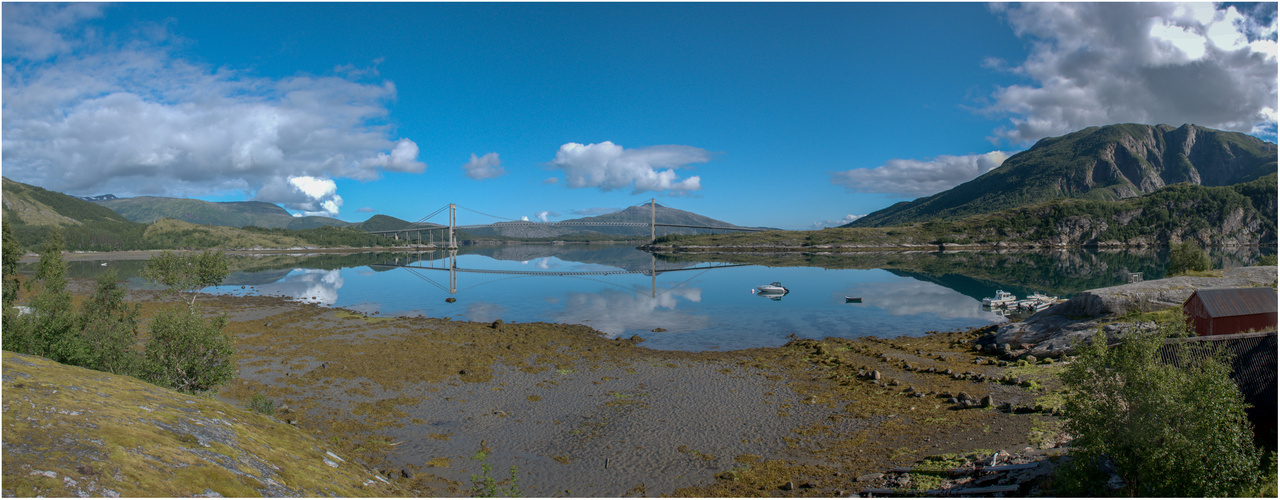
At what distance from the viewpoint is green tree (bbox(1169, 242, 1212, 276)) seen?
125ft

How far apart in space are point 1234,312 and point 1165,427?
1727cm

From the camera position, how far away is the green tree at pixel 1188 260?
1505 inches

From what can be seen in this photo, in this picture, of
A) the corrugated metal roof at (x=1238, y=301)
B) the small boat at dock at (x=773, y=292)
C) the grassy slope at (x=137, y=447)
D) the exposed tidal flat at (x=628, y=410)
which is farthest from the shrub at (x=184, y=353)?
the small boat at dock at (x=773, y=292)

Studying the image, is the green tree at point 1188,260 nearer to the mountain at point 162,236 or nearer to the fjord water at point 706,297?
the fjord water at point 706,297

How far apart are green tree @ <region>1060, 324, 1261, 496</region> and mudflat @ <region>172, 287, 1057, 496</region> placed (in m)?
4.48

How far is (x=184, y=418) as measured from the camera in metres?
8.79

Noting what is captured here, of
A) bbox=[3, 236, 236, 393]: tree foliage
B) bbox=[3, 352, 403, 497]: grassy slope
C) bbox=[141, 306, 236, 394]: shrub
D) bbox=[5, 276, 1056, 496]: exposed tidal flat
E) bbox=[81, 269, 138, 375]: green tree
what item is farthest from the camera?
bbox=[81, 269, 138, 375]: green tree

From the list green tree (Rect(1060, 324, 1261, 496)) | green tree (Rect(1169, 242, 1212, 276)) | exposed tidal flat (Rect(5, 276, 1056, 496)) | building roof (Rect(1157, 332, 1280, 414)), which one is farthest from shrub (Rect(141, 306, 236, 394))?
green tree (Rect(1169, 242, 1212, 276))

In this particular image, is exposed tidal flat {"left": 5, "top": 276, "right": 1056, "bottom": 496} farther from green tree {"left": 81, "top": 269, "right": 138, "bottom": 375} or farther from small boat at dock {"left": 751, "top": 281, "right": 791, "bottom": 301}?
small boat at dock {"left": 751, "top": 281, "right": 791, "bottom": 301}

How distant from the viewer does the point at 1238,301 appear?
1911 centimetres

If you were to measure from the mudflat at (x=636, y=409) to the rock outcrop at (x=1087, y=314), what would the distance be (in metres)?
2.18

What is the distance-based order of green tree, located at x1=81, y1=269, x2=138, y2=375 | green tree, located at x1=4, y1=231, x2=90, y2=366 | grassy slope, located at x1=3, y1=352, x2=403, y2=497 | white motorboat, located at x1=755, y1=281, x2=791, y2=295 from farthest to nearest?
white motorboat, located at x1=755, y1=281, x2=791, y2=295, green tree, located at x1=4, y1=231, x2=90, y2=366, green tree, located at x1=81, y1=269, x2=138, y2=375, grassy slope, located at x1=3, y1=352, x2=403, y2=497

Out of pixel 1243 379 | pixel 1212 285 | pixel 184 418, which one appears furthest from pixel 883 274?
pixel 184 418

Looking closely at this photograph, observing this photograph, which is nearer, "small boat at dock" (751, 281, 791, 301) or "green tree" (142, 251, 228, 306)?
"green tree" (142, 251, 228, 306)
